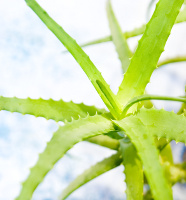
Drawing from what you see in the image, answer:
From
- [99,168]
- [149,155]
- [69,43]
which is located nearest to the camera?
[149,155]

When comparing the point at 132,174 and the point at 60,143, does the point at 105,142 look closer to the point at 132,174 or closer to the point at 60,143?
the point at 132,174

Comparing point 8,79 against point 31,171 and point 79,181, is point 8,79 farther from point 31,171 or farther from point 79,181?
point 31,171

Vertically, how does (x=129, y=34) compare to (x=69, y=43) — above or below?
above

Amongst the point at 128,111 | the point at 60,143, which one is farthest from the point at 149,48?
the point at 60,143

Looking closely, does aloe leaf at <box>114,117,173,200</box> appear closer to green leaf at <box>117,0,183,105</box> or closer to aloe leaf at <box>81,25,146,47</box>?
green leaf at <box>117,0,183,105</box>

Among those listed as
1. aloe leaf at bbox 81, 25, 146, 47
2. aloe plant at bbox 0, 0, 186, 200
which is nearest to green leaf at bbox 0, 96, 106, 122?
aloe plant at bbox 0, 0, 186, 200

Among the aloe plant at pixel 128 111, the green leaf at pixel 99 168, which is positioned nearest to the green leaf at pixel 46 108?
the aloe plant at pixel 128 111

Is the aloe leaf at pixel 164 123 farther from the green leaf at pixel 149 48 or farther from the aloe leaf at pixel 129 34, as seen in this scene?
the aloe leaf at pixel 129 34
